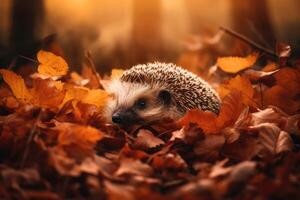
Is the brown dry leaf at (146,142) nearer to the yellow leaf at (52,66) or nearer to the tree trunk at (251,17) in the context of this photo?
the yellow leaf at (52,66)

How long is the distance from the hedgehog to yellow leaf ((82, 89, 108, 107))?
7 centimetres

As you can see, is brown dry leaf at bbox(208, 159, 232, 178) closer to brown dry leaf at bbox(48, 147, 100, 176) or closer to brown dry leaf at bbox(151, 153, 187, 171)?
brown dry leaf at bbox(151, 153, 187, 171)

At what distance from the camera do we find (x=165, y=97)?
3775 mm

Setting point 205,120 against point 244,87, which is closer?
point 205,120

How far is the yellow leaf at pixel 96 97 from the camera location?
11.7 feet

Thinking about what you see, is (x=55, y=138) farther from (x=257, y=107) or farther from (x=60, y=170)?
(x=257, y=107)

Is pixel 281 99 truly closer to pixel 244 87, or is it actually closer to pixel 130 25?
pixel 244 87

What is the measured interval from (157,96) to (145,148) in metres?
0.84

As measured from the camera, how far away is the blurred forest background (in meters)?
6.21

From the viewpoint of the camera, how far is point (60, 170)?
2469mm

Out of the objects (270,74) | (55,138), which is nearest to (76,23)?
(270,74)

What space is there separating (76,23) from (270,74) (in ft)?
18.3

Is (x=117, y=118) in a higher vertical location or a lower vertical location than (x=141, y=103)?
lower

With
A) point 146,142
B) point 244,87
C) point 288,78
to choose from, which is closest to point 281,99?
point 288,78
